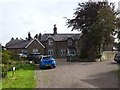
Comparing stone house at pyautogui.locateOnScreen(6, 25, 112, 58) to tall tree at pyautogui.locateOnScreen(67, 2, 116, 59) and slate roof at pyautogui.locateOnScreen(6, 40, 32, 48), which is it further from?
tall tree at pyautogui.locateOnScreen(67, 2, 116, 59)

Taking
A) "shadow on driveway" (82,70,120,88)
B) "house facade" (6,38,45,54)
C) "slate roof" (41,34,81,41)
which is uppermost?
"slate roof" (41,34,81,41)

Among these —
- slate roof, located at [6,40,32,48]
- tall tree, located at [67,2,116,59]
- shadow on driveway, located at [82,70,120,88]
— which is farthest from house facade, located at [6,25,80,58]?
shadow on driveway, located at [82,70,120,88]

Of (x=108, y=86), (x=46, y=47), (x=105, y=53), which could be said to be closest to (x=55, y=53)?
(x=46, y=47)

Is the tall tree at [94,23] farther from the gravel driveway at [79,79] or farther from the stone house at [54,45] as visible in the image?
the gravel driveway at [79,79]

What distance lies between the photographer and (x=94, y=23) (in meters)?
52.7

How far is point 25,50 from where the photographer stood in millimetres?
82188

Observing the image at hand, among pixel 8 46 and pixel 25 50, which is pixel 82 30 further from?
A: pixel 8 46

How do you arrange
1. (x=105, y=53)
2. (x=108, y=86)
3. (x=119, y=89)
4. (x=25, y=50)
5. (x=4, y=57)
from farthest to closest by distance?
(x=25, y=50) → (x=105, y=53) → (x=4, y=57) → (x=108, y=86) → (x=119, y=89)

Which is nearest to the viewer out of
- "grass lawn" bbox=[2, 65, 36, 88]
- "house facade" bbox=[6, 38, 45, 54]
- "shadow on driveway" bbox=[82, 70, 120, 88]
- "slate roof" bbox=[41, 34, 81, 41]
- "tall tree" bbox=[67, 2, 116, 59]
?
"shadow on driveway" bbox=[82, 70, 120, 88]

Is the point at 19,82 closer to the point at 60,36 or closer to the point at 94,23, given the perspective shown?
the point at 94,23

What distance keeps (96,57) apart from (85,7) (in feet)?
34.5

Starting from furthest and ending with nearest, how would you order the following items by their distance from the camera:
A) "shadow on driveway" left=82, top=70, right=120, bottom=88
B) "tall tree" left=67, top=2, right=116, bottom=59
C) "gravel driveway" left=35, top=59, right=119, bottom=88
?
"tall tree" left=67, top=2, right=116, bottom=59
"gravel driveway" left=35, top=59, right=119, bottom=88
"shadow on driveway" left=82, top=70, right=120, bottom=88

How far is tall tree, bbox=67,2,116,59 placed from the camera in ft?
167

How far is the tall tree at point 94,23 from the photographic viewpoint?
50938mm
